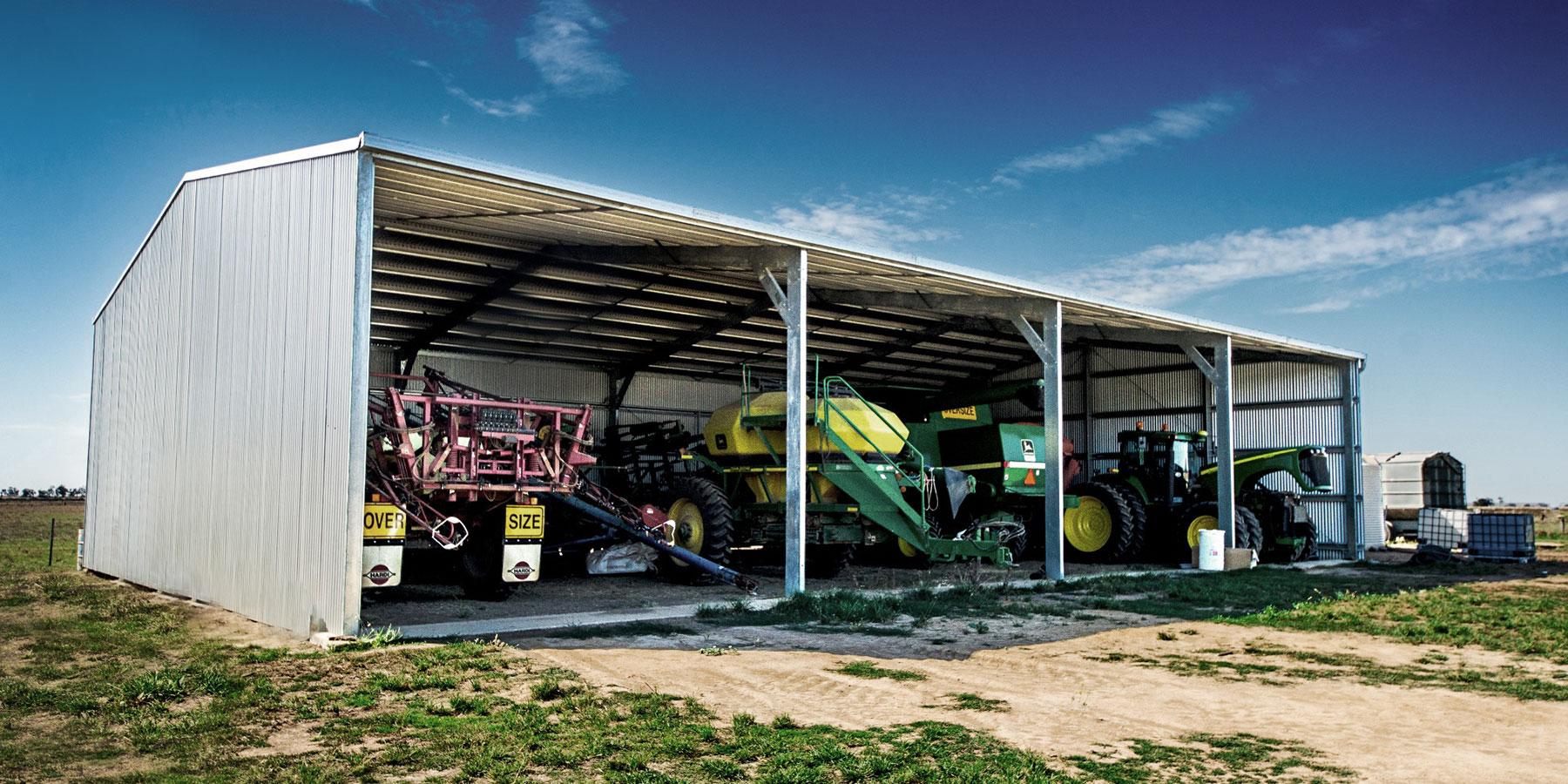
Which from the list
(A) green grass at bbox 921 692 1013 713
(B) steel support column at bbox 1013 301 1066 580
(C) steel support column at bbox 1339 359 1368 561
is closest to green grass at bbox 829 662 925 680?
(A) green grass at bbox 921 692 1013 713

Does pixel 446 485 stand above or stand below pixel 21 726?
above

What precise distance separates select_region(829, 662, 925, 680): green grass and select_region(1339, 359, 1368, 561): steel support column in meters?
16.5

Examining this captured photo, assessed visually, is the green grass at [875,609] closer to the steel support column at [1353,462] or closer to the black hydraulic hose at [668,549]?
the black hydraulic hose at [668,549]

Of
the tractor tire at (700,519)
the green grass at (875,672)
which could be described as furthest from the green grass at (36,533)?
the green grass at (875,672)

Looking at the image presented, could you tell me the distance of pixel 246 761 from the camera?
5.55 m

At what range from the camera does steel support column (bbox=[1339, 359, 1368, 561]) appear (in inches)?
846

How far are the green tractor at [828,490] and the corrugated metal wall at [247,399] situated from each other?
5.69m

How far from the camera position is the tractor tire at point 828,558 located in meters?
15.7

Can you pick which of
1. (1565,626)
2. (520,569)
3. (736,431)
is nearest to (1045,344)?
(736,431)

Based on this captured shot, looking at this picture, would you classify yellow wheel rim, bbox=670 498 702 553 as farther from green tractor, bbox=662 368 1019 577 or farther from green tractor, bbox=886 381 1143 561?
green tractor, bbox=886 381 1143 561

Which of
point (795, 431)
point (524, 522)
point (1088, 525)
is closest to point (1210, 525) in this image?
point (1088, 525)

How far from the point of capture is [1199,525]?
1966 cm

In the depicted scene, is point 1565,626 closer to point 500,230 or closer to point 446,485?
point 446,485

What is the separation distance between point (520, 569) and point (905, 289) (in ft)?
25.8
